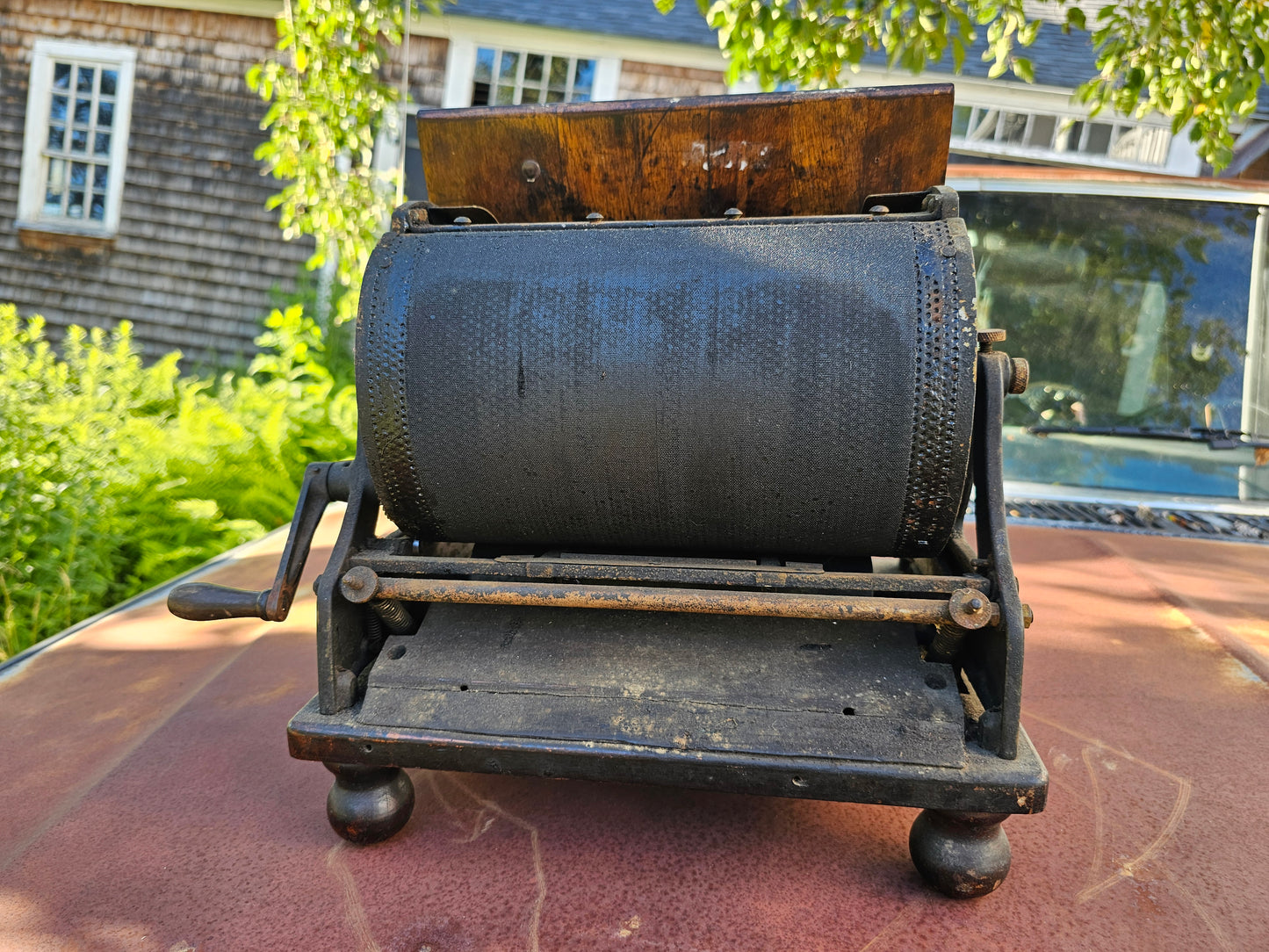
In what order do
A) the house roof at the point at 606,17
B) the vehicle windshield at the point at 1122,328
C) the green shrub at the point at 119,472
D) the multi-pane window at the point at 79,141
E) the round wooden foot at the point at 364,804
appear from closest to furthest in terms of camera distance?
1. the round wooden foot at the point at 364,804
2. the vehicle windshield at the point at 1122,328
3. the green shrub at the point at 119,472
4. the house roof at the point at 606,17
5. the multi-pane window at the point at 79,141

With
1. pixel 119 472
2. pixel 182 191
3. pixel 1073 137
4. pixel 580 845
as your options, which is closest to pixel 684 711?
pixel 580 845

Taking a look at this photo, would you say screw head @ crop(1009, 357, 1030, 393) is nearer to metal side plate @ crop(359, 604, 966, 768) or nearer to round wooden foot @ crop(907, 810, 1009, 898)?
metal side plate @ crop(359, 604, 966, 768)

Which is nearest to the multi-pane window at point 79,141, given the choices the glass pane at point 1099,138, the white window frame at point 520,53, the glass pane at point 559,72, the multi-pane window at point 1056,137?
the white window frame at point 520,53

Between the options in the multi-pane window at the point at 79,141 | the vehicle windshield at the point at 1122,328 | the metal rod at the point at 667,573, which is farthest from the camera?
the multi-pane window at the point at 79,141

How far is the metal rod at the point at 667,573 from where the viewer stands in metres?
1.69

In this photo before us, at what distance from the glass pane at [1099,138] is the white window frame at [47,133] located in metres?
10.5

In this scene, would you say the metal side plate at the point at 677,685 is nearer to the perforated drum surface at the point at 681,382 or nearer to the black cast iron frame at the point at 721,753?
the black cast iron frame at the point at 721,753

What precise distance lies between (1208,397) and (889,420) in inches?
107

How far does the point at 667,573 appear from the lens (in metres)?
Answer: 1.75

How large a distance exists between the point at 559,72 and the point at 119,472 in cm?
654

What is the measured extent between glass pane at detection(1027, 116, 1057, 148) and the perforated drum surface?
8.55 meters

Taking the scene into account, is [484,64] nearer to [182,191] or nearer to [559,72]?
[559,72]

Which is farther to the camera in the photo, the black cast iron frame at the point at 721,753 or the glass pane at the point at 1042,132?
the glass pane at the point at 1042,132

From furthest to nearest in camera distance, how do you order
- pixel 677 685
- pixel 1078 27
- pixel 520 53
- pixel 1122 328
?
pixel 520 53 < pixel 1078 27 < pixel 1122 328 < pixel 677 685
